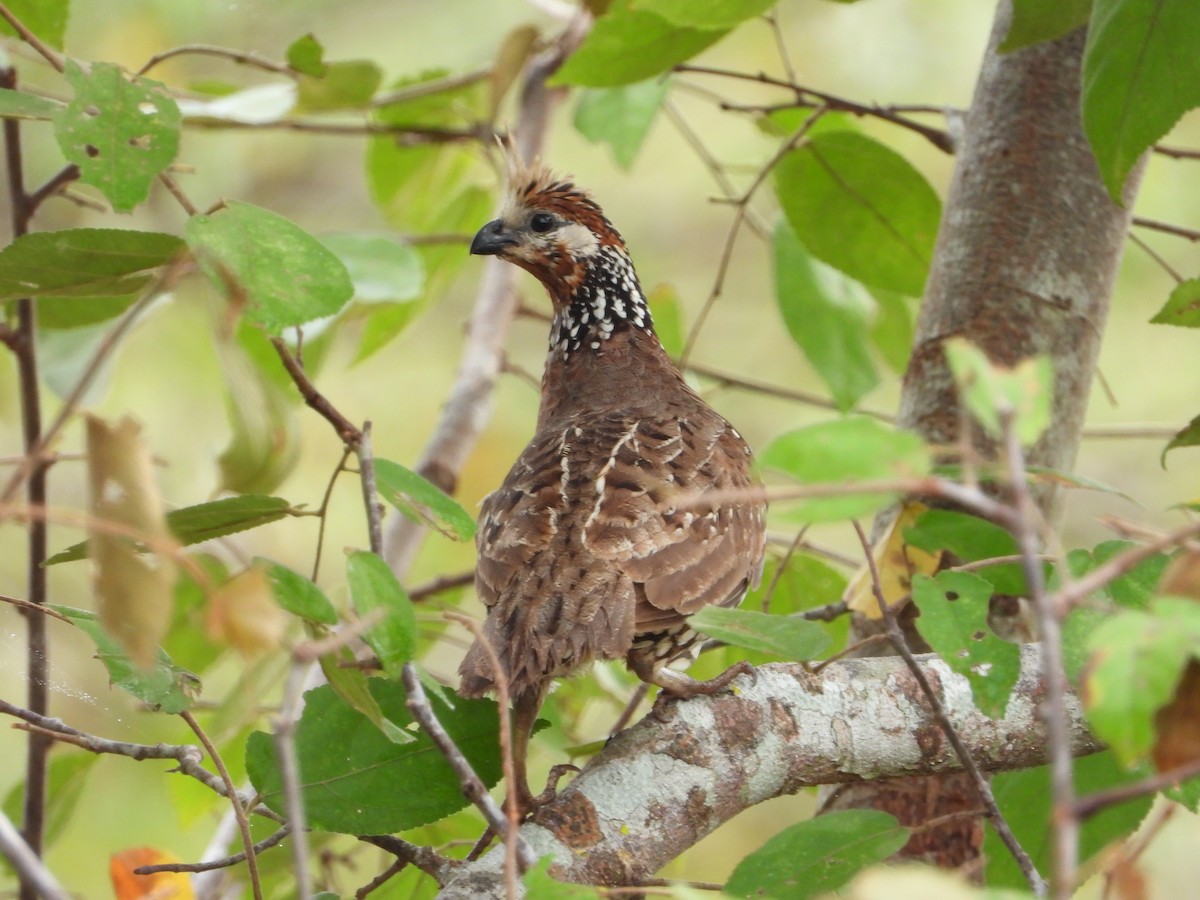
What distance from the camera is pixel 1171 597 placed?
1313 mm

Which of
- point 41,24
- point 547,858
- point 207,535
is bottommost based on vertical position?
point 547,858

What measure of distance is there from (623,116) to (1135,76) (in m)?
1.98

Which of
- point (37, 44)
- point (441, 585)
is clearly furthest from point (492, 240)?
point (37, 44)

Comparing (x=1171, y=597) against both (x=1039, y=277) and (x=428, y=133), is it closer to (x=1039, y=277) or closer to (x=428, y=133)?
(x=1039, y=277)

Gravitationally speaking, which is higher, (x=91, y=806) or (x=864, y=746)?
(x=91, y=806)

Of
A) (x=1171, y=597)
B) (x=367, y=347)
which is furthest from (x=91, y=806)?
(x=1171, y=597)

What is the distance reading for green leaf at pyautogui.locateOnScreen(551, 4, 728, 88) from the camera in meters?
3.46

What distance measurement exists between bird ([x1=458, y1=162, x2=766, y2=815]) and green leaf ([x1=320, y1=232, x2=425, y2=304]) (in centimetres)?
35

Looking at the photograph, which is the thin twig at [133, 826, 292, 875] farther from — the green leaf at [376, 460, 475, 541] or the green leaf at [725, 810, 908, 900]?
the green leaf at [725, 810, 908, 900]

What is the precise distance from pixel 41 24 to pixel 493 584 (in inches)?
64.6

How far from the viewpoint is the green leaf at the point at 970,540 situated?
306 cm

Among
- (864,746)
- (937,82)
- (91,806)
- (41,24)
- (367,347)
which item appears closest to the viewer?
(864,746)

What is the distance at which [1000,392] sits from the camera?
1.25 m

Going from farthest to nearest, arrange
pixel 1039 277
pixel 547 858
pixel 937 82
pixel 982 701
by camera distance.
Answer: pixel 937 82 → pixel 1039 277 → pixel 982 701 → pixel 547 858
